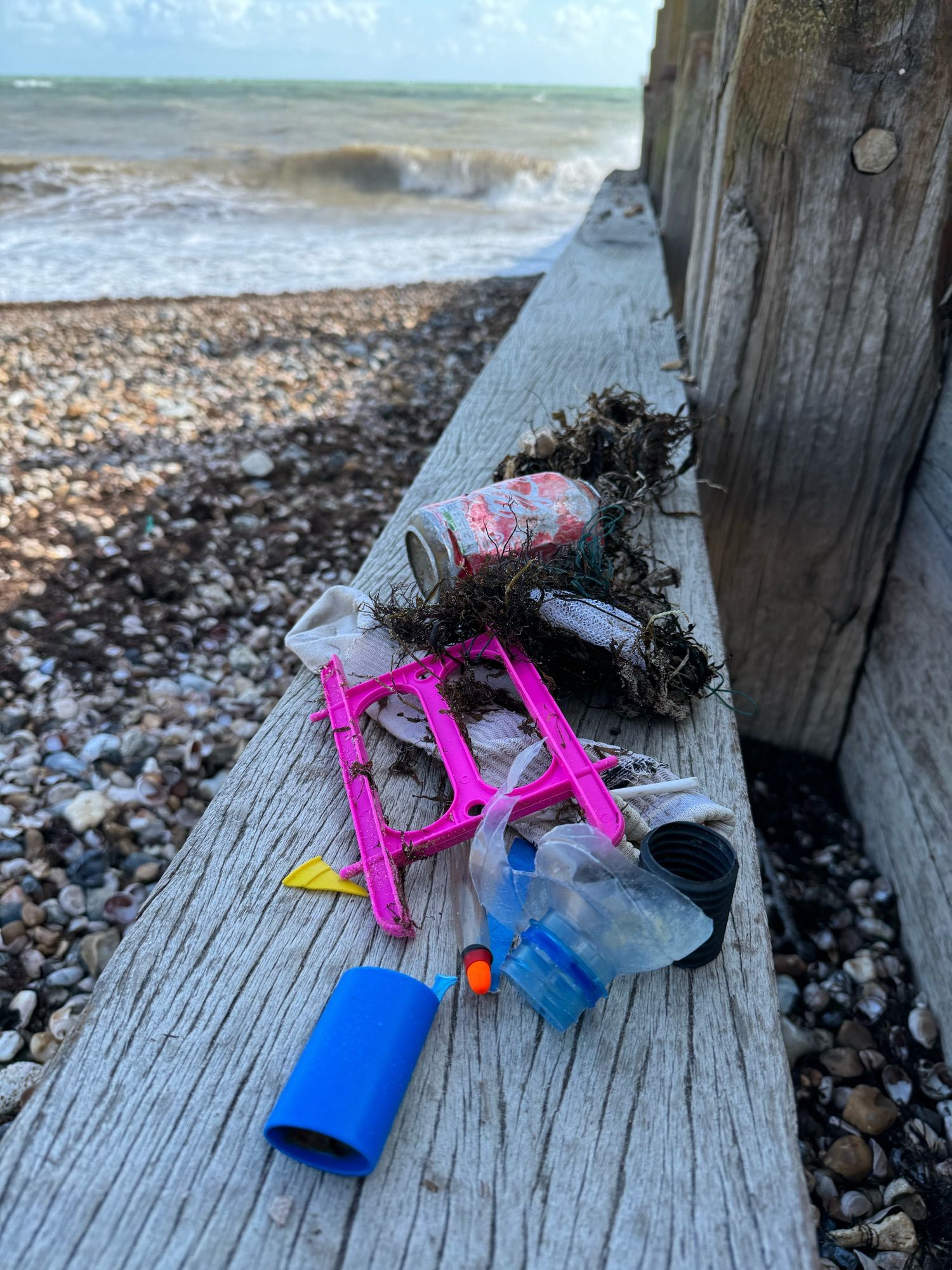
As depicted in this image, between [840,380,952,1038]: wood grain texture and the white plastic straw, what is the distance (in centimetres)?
119

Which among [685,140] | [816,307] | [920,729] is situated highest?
[685,140]

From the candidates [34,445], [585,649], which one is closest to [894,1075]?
[585,649]

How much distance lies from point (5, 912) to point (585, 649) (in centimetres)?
190

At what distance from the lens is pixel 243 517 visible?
437 cm

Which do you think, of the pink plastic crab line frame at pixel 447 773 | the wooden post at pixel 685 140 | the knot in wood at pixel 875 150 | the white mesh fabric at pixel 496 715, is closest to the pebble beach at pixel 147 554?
the pink plastic crab line frame at pixel 447 773

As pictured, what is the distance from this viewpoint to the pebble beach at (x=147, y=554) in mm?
2545

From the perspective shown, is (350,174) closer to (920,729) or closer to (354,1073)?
(920,729)

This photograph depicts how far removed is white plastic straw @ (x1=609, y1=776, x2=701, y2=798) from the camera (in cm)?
133

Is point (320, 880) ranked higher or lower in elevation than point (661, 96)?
lower

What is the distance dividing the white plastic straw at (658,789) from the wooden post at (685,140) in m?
3.63

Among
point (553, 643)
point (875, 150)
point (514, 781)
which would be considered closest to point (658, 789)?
point (514, 781)

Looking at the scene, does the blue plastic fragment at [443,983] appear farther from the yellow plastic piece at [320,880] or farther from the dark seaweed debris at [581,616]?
the dark seaweed debris at [581,616]

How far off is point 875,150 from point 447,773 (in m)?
1.92

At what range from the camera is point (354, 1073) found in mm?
934
